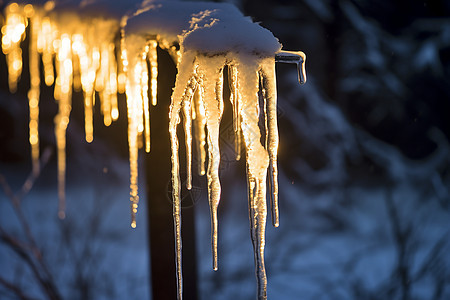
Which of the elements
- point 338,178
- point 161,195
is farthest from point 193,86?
point 338,178

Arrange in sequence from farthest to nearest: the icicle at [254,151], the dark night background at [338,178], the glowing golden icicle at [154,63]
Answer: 1. the dark night background at [338,178]
2. the glowing golden icicle at [154,63]
3. the icicle at [254,151]

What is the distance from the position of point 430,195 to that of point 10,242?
11.2 ft

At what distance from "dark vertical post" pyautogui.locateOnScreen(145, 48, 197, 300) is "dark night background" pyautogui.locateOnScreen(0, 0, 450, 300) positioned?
78.1 inches

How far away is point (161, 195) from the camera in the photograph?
56.0 inches

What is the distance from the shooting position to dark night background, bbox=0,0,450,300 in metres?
3.49

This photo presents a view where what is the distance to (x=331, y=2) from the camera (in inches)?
140

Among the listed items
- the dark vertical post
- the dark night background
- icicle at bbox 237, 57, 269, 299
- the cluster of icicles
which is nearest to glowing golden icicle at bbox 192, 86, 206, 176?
the cluster of icicles

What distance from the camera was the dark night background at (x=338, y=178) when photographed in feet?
11.5

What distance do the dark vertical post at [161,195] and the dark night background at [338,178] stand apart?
198cm

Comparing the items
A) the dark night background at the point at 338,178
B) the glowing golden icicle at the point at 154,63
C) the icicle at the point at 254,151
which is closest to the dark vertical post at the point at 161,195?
the glowing golden icicle at the point at 154,63

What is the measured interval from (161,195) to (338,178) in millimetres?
2790

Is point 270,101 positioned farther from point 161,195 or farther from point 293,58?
point 161,195

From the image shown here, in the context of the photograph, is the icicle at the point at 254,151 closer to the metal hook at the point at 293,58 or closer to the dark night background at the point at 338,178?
the metal hook at the point at 293,58

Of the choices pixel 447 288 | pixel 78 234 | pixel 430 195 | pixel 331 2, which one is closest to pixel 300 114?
pixel 331 2
